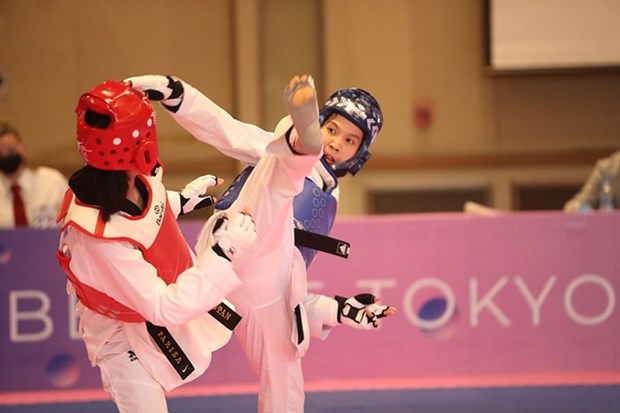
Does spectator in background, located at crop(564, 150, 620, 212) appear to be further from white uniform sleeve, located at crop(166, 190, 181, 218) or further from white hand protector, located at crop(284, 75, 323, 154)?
white hand protector, located at crop(284, 75, 323, 154)

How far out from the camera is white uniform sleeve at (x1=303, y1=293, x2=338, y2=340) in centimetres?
474

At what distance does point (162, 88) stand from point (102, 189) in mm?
611

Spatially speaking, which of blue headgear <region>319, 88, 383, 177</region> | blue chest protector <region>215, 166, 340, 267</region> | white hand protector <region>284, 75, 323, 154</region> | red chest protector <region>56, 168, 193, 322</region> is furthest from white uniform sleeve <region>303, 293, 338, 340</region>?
white hand protector <region>284, 75, 323, 154</region>

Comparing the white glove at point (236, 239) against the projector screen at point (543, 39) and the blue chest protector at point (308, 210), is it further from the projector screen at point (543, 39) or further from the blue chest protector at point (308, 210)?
the projector screen at point (543, 39)

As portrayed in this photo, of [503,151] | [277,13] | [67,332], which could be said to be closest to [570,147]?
[503,151]

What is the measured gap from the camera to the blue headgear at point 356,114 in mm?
4754

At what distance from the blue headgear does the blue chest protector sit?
183mm

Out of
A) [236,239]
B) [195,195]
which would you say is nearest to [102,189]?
[236,239]

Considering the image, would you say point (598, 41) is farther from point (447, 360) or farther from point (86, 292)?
point (86, 292)

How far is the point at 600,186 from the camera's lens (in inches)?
328

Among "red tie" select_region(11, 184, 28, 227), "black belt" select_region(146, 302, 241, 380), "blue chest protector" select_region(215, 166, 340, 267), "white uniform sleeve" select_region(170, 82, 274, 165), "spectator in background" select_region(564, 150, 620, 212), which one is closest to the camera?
"black belt" select_region(146, 302, 241, 380)

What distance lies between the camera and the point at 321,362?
7.50 metres

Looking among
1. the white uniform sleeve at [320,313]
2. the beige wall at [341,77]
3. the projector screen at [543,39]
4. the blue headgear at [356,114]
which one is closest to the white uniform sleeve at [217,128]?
the blue headgear at [356,114]

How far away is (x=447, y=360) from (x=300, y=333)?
126 inches
